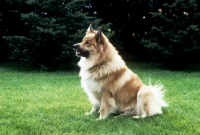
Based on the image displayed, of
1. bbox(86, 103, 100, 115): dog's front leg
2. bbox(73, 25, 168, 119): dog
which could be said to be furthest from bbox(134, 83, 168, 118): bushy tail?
bbox(86, 103, 100, 115): dog's front leg

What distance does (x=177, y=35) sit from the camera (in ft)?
35.6

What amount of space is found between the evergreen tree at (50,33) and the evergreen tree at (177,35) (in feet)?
7.90

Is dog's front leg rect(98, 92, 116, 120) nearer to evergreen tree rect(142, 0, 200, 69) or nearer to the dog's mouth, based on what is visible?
the dog's mouth

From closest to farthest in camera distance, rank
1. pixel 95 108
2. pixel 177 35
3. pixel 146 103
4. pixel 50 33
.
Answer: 1. pixel 146 103
2. pixel 95 108
3. pixel 50 33
4. pixel 177 35

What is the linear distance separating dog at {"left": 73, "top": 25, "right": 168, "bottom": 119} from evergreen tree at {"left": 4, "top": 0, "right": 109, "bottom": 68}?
16.5 ft

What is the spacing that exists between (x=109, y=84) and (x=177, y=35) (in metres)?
6.42

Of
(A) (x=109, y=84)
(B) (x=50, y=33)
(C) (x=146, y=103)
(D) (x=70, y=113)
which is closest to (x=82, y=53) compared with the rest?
(A) (x=109, y=84)

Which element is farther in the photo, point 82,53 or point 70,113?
point 70,113

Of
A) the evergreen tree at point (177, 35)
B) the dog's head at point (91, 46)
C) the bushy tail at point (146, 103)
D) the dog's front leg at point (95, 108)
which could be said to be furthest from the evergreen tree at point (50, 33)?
the bushy tail at point (146, 103)

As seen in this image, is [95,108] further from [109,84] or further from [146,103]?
[146,103]

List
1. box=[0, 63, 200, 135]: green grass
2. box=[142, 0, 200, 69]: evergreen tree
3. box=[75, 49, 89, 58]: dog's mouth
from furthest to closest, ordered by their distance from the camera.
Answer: box=[142, 0, 200, 69]: evergreen tree < box=[75, 49, 89, 58]: dog's mouth < box=[0, 63, 200, 135]: green grass

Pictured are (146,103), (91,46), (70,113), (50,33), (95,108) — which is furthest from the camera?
(50,33)

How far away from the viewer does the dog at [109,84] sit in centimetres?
507

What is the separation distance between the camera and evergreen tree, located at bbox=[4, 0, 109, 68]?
1017 cm
